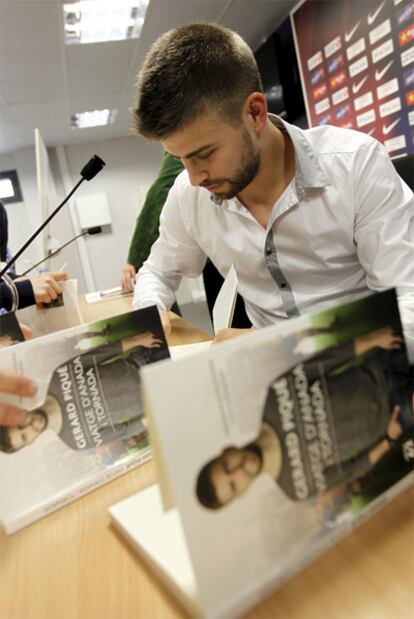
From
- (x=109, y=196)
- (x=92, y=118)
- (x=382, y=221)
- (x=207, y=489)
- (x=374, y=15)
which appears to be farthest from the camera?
(x=109, y=196)

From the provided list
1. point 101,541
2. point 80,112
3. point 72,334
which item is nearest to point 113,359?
point 72,334

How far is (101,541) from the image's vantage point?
44 centimetres

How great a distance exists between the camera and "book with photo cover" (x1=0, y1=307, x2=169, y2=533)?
0.48 metres

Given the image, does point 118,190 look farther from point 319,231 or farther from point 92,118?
point 319,231

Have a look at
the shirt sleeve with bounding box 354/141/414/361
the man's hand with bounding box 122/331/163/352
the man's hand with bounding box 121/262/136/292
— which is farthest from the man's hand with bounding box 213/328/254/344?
the man's hand with bounding box 121/262/136/292

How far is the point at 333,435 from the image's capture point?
0.37m

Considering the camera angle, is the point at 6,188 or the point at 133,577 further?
the point at 6,188

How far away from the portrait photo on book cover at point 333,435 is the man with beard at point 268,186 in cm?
38

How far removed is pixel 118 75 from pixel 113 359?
4.09 meters

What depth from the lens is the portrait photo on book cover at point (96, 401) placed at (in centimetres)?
49

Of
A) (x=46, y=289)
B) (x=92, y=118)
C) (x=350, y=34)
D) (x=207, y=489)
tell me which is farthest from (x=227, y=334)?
(x=92, y=118)

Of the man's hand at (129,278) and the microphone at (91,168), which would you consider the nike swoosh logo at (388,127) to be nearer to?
the man's hand at (129,278)

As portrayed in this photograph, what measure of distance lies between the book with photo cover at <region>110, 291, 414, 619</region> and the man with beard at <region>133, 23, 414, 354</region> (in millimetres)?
408

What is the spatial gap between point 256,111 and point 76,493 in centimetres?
84
